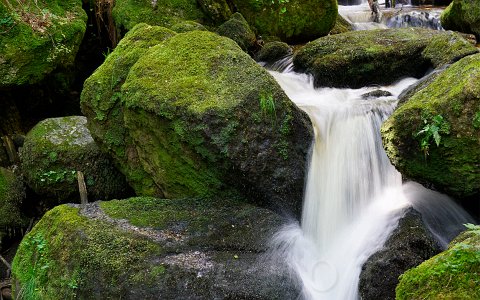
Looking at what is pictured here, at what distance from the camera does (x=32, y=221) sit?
6.09 meters

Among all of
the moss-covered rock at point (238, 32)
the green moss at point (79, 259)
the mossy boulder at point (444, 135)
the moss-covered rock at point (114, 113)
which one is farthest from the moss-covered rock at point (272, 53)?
the green moss at point (79, 259)

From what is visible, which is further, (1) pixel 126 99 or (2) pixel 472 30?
(2) pixel 472 30

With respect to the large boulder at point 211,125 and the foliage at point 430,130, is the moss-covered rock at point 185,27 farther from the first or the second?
the foliage at point 430,130

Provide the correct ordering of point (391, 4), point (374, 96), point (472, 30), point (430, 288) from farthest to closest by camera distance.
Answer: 1. point (391, 4)
2. point (472, 30)
3. point (374, 96)
4. point (430, 288)

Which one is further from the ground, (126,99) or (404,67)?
(126,99)

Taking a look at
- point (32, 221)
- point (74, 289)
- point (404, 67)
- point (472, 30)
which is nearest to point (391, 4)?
point (472, 30)

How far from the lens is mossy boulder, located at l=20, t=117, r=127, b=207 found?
591 centimetres

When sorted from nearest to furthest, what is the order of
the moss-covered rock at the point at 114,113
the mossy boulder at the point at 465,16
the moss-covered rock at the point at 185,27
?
the moss-covered rock at the point at 114,113 → the moss-covered rock at the point at 185,27 → the mossy boulder at the point at 465,16

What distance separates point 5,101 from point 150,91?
131 inches

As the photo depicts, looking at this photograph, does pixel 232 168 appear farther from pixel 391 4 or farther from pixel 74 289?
pixel 391 4

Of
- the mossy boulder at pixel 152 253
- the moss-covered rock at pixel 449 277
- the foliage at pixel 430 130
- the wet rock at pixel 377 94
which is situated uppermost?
the foliage at pixel 430 130

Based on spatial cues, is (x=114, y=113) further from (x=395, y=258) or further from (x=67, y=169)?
(x=395, y=258)

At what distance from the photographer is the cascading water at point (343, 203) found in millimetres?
4129

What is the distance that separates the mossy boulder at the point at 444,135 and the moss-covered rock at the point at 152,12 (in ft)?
16.9
